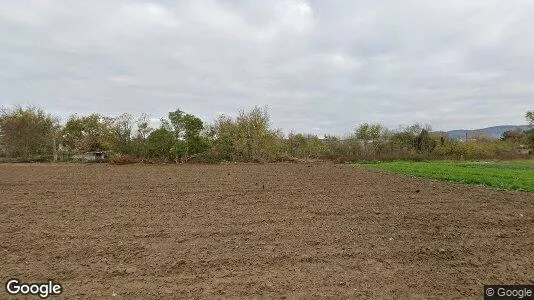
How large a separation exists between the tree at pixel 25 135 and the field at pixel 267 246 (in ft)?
88.6

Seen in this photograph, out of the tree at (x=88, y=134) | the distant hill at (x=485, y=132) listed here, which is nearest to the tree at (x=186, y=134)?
the tree at (x=88, y=134)

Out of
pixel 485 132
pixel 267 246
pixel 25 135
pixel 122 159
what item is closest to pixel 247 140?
pixel 122 159

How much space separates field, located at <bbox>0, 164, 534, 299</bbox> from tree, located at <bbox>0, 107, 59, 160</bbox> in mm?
26999

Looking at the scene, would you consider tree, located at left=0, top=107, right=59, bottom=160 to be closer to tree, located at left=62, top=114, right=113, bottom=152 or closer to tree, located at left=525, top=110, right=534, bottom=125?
tree, located at left=62, top=114, right=113, bottom=152

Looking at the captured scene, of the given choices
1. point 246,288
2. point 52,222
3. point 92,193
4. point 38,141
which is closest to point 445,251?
point 246,288

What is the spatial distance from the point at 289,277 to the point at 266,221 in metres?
3.00

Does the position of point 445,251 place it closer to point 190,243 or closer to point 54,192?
point 190,243

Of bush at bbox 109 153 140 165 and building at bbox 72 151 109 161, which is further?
building at bbox 72 151 109 161

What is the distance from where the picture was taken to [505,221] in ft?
24.9

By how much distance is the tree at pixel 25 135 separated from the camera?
104 feet

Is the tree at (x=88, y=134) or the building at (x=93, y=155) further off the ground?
the tree at (x=88, y=134)

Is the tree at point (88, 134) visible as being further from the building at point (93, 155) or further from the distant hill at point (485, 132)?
the distant hill at point (485, 132)

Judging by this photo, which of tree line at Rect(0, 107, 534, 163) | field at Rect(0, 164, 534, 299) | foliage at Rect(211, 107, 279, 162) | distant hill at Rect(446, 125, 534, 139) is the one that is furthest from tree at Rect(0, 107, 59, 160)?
distant hill at Rect(446, 125, 534, 139)

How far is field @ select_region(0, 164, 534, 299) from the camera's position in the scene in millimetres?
4188
